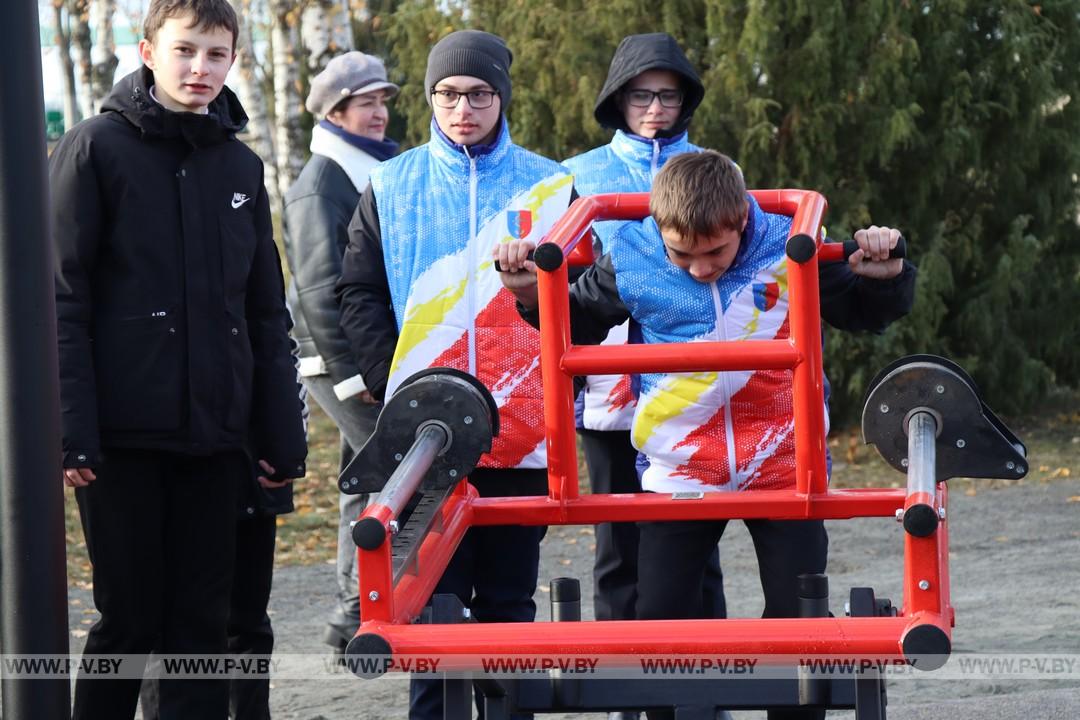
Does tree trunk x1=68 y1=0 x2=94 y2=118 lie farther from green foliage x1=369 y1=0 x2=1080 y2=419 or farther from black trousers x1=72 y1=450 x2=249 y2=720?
black trousers x1=72 y1=450 x2=249 y2=720

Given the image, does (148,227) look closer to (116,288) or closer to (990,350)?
(116,288)

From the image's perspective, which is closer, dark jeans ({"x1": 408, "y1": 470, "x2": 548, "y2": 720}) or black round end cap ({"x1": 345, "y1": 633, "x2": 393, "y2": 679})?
black round end cap ({"x1": 345, "y1": 633, "x2": 393, "y2": 679})

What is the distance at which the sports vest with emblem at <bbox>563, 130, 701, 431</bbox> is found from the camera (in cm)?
478

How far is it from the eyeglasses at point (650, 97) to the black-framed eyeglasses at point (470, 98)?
0.80 m

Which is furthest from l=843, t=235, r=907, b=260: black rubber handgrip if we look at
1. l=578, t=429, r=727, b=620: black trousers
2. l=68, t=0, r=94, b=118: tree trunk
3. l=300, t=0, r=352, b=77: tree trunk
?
l=68, t=0, r=94, b=118: tree trunk

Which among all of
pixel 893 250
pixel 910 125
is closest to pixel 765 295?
pixel 893 250

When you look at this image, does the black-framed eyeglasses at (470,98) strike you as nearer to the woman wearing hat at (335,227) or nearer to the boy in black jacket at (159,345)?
the boy in black jacket at (159,345)

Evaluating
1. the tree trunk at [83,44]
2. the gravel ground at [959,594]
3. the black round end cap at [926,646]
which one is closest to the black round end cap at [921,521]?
the black round end cap at [926,646]

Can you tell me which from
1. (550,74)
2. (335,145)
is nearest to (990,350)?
(550,74)

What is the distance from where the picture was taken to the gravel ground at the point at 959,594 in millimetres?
4848

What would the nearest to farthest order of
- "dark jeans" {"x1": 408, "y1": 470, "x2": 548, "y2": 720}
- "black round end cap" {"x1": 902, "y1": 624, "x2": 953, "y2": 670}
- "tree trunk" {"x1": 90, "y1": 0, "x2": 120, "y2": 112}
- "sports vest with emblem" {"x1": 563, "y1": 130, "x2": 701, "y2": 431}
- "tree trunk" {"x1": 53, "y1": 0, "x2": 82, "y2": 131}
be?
"black round end cap" {"x1": 902, "y1": 624, "x2": 953, "y2": 670}, "dark jeans" {"x1": 408, "y1": 470, "x2": 548, "y2": 720}, "sports vest with emblem" {"x1": 563, "y1": 130, "x2": 701, "y2": 431}, "tree trunk" {"x1": 90, "y1": 0, "x2": 120, "y2": 112}, "tree trunk" {"x1": 53, "y1": 0, "x2": 82, "y2": 131}

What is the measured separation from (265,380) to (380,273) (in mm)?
634

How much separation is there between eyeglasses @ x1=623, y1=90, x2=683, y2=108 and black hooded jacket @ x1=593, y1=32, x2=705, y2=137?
0.17 ft

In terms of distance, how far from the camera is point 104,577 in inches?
138
